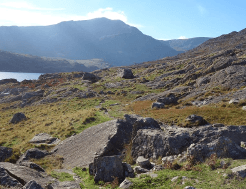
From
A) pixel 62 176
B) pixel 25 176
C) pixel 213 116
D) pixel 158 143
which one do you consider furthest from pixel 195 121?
pixel 25 176

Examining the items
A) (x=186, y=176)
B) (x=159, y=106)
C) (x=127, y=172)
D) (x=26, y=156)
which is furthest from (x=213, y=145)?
(x=159, y=106)

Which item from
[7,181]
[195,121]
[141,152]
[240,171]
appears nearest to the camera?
[240,171]

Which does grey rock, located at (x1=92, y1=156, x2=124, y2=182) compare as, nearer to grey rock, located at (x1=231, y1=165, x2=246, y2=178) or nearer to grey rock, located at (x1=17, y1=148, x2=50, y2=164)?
grey rock, located at (x1=231, y1=165, x2=246, y2=178)

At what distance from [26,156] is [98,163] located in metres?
11.4

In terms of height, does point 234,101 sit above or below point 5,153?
above

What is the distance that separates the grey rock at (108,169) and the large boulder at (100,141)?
4.98m

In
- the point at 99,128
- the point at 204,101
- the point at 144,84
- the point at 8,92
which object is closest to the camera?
the point at 99,128

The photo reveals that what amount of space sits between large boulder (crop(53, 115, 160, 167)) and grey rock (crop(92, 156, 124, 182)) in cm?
498

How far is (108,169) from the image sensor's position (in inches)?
544

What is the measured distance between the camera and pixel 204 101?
123 feet

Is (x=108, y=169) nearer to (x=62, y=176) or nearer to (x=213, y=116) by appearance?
(x=62, y=176)

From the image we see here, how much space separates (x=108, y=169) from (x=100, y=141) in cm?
911

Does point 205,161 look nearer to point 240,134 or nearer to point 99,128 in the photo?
point 240,134

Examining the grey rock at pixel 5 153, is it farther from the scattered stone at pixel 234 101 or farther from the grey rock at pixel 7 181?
the scattered stone at pixel 234 101
